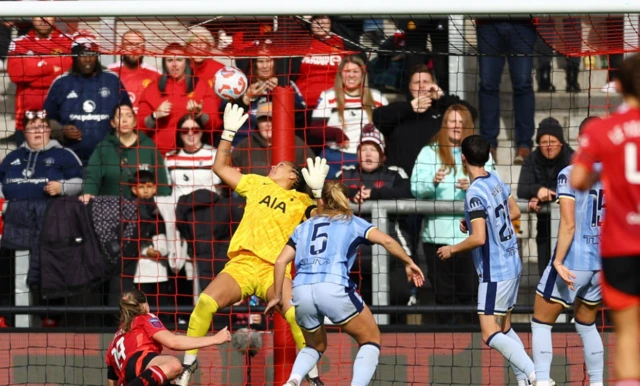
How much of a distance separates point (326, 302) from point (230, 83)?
242 centimetres

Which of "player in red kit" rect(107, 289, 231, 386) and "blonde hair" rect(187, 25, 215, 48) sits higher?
"blonde hair" rect(187, 25, 215, 48)

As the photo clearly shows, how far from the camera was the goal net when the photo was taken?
9336mm

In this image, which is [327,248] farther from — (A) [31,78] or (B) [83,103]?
(A) [31,78]

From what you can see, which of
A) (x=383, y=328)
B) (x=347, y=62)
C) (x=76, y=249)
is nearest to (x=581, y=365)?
(x=383, y=328)

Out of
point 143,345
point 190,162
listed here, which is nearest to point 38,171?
point 190,162

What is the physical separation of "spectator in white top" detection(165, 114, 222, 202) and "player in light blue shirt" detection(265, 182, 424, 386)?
7.50ft

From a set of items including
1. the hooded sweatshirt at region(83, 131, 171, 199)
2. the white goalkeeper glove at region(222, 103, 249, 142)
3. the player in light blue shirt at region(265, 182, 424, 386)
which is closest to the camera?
the player in light blue shirt at region(265, 182, 424, 386)

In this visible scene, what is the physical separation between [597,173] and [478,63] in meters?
5.43

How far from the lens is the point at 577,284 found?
810 cm

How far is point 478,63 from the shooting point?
35.4ft

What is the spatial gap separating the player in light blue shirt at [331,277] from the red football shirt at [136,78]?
342 centimetres

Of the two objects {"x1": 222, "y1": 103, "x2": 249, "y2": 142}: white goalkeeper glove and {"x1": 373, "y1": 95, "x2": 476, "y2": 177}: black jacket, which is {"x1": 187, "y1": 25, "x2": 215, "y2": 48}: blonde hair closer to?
{"x1": 222, "y1": 103, "x2": 249, "y2": 142}: white goalkeeper glove

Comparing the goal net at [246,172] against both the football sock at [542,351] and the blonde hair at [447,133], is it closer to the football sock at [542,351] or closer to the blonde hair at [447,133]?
the blonde hair at [447,133]

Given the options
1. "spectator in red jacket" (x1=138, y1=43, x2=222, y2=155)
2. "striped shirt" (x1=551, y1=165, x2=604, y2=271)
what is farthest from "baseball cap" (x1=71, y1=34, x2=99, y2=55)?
"striped shirt" (x1=551, y1=165, x2=604, y2=271)
